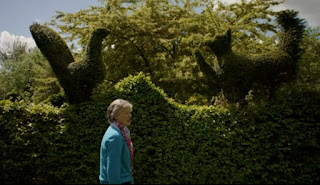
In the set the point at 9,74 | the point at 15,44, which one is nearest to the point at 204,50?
the point at 9,74

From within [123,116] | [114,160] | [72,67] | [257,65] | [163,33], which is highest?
[163,33]

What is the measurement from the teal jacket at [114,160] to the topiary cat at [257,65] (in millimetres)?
4779

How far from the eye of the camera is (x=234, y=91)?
710 centimetres

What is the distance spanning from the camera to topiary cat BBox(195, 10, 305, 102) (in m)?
7.04

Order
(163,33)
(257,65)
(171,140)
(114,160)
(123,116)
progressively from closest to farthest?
(114,160) → (123,116) → (171,140) → (257,65) → (163,33)

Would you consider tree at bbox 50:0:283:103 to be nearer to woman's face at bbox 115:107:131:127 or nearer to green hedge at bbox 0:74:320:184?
green hedge at bbox 0:74:320:184

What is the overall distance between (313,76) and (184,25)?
5.86m

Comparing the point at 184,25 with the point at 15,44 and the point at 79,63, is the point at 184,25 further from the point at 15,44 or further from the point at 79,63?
the point at 15,44

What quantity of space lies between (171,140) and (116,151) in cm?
373

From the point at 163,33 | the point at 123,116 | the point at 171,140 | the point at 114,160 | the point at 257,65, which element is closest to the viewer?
the point at 114,160

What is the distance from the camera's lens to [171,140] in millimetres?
6410

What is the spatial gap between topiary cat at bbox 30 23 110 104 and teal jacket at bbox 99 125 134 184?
432 centimetres

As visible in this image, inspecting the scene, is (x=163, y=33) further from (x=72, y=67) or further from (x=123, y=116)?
(x=123, y=116)

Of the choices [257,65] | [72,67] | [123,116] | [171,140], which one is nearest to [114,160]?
[123,116]
